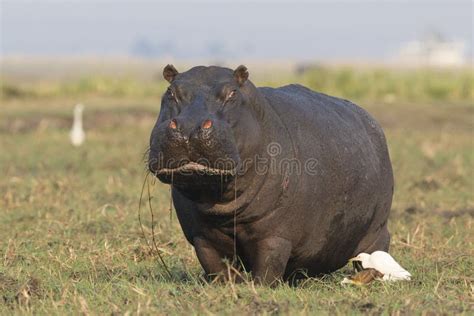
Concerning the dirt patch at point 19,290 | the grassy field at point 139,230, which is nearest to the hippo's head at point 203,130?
the grassy field at point 139,230

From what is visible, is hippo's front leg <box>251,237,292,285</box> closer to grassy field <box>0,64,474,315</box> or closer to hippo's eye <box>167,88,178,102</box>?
grassy field <box>0,64,474,315</box>

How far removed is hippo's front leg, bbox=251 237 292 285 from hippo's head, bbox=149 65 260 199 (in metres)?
0.41

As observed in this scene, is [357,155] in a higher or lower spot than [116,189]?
higher

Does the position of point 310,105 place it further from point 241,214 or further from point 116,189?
point 116,189

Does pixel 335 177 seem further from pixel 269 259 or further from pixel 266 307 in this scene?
pixel 266 307

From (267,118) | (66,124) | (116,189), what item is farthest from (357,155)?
(66,124)

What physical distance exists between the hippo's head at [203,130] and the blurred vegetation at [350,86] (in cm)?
1881

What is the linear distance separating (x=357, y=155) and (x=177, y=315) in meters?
1.96

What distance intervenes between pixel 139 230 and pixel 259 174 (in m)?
2.81

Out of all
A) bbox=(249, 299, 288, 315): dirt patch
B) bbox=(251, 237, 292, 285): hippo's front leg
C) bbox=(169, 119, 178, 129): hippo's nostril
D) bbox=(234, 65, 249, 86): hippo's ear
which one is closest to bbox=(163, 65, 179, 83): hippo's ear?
bbox=(234, 65, 249, 86): hippo's ear

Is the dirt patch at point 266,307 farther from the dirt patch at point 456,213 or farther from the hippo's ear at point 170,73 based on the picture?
the dirt patch at point 456,213

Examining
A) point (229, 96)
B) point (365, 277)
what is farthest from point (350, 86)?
point (229, 96)

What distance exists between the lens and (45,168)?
14.3m

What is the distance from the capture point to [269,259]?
228 inches
